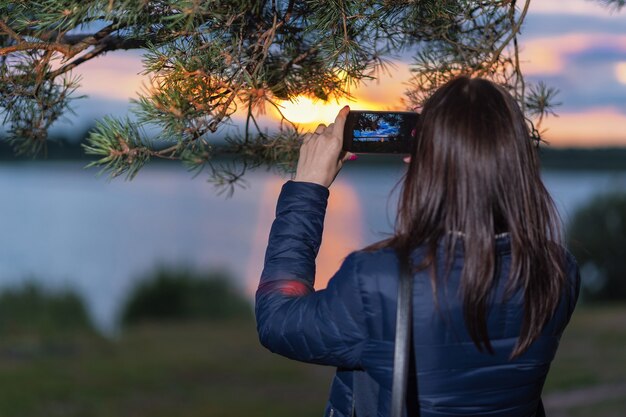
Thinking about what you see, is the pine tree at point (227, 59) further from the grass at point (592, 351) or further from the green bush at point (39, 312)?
the green bush at point (39, 312)

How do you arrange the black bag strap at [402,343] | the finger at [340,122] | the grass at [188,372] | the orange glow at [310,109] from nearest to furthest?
the black bag strap at [402,343]
the finger at [340,122]
the orange glow at [310,109]
the grass at [188,372]

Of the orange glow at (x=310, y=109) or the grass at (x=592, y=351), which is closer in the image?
the orange glow at (x=310, y=109)

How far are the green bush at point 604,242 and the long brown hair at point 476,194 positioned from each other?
7.37 m

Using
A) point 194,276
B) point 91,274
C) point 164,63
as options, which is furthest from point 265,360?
point 164,63

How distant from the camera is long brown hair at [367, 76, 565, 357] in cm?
89

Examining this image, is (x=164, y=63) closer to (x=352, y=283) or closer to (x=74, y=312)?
(x=352, y=283)

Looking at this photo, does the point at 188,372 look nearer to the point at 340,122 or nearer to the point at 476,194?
the point at 340,122

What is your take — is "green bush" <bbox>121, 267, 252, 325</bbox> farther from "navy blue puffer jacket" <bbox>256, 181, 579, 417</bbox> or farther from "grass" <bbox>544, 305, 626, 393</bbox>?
"navy blue puffer jacket" <bbox>256, 181, 579, 417</bbox>

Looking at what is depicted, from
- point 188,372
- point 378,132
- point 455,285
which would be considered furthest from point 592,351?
point 455,285

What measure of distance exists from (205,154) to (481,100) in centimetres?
62

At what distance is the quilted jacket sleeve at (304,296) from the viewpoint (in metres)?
0.89

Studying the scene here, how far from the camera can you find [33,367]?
22.2ft

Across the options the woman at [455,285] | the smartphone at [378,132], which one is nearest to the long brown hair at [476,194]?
the woman at [455,285]

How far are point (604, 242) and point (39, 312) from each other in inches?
230
